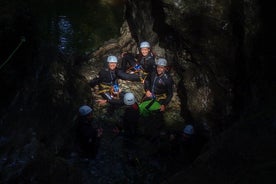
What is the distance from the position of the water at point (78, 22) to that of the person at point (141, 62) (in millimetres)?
2380

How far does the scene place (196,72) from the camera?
339 inches

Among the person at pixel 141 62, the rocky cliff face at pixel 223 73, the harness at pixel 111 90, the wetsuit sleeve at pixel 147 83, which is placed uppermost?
the rocky cliff face at pixel 223 73

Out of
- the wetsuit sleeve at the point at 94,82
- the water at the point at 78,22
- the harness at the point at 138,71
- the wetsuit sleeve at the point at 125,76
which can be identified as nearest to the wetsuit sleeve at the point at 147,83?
the wetsuit sleeve at the point at 125,76

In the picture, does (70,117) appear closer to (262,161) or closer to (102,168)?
(102,168)

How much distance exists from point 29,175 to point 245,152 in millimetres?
3266

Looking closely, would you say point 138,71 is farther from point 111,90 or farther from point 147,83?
point 111,90

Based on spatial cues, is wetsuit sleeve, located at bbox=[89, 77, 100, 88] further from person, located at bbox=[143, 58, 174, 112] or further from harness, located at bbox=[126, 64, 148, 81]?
person, located at bbox=[143, 58, 174, 112]

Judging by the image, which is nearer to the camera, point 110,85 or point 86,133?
point 86,133

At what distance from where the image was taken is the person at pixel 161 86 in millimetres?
8742

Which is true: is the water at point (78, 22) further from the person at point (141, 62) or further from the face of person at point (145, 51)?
the face of person at point (145, 51)

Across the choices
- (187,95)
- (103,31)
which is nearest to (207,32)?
(187,95)

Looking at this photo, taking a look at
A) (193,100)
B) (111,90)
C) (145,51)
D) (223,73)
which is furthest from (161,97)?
(223,73)

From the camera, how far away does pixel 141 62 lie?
400 inches

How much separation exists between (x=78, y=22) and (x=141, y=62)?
677 centimetres
